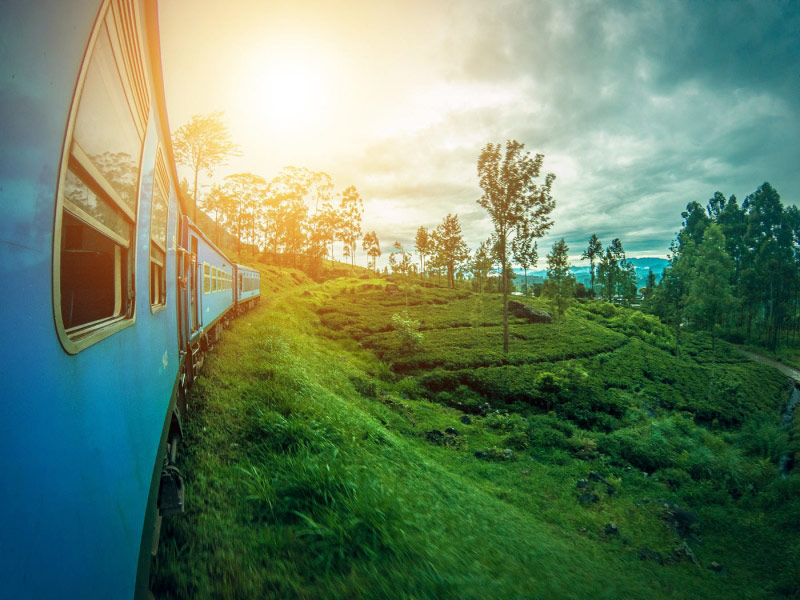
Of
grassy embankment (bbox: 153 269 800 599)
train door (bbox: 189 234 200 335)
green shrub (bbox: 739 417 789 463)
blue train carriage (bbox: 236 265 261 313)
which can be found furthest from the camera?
blue train carriage (bbox: 236 265 261 313)

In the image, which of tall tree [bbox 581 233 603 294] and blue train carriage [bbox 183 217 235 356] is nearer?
blue train carriage [bbox 183 217 235 356]

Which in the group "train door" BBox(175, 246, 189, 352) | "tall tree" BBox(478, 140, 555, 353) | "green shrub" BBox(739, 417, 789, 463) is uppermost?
"tall tree" BBox(478, 140, 555, 353)

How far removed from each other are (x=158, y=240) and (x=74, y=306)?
72.0 inches

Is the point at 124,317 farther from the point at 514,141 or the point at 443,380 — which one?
the point at 514,141

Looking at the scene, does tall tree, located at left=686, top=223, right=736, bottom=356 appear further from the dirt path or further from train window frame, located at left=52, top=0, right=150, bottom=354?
train window frame, located at left=52, top=0, right=150, bottom=354

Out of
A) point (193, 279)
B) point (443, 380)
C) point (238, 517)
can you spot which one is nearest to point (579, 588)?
point (238, 517)

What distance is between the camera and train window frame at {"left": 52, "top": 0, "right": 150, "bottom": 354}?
1.22 metres

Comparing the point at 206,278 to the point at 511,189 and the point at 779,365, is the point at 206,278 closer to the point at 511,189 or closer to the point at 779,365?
the point at 511,189

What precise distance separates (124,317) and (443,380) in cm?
1251

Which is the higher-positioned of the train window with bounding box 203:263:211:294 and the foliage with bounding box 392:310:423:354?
the train window with bounding box 203:263:211:294

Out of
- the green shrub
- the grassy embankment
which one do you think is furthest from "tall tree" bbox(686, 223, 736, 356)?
the green shrub

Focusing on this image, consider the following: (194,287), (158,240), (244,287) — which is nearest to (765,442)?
(158,240)

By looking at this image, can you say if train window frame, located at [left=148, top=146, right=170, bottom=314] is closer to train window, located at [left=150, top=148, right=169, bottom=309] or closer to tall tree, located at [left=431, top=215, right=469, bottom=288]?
train window, located at [left=150, top=148, right=169, bottom=309]

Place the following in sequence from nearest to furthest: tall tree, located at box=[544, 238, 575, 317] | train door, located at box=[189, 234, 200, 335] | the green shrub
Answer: train door, located at box=[189, 234, 200, 335] → the green shrub → tall tree, located at box=[544, 238, 575, 317]
